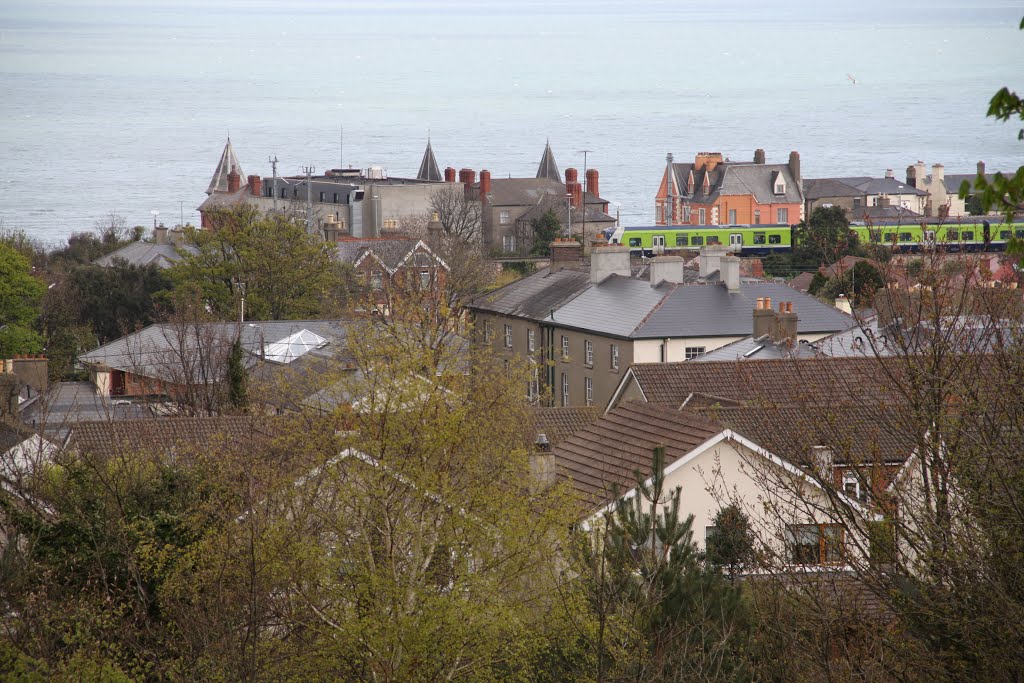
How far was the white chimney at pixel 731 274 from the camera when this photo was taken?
4175cm

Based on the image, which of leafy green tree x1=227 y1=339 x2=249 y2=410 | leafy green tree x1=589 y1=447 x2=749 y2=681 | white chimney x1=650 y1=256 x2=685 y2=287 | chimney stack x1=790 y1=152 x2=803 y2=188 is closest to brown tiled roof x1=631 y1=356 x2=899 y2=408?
leafy green tree x1=227 y1=339 x2=249 y2=410

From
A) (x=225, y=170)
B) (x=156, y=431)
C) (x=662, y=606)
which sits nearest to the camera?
(x=662, y=606)

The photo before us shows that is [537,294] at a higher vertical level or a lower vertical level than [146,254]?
lower

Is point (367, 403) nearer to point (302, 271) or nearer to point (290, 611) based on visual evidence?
point (290, 611)

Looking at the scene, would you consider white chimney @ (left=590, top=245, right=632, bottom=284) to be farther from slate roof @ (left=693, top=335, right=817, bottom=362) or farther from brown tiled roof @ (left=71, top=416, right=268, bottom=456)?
brown tiled roof @ (left=71, top=416, right=268, bottom=456)

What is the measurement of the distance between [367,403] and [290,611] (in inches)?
108

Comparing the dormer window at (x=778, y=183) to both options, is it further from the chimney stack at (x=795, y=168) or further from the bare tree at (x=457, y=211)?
the bare tree at (x=457, y=211)

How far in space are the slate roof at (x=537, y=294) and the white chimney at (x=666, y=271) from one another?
242cm

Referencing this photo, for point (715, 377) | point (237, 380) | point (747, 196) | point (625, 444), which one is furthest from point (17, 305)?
point (747, 196)

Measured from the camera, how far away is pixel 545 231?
300 feet

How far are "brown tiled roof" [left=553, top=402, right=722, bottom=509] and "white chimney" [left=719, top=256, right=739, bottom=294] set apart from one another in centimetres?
2072

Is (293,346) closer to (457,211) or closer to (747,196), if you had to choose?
(457,211)

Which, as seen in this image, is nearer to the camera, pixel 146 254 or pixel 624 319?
pixel 624 319

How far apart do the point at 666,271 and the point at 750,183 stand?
69.5m
